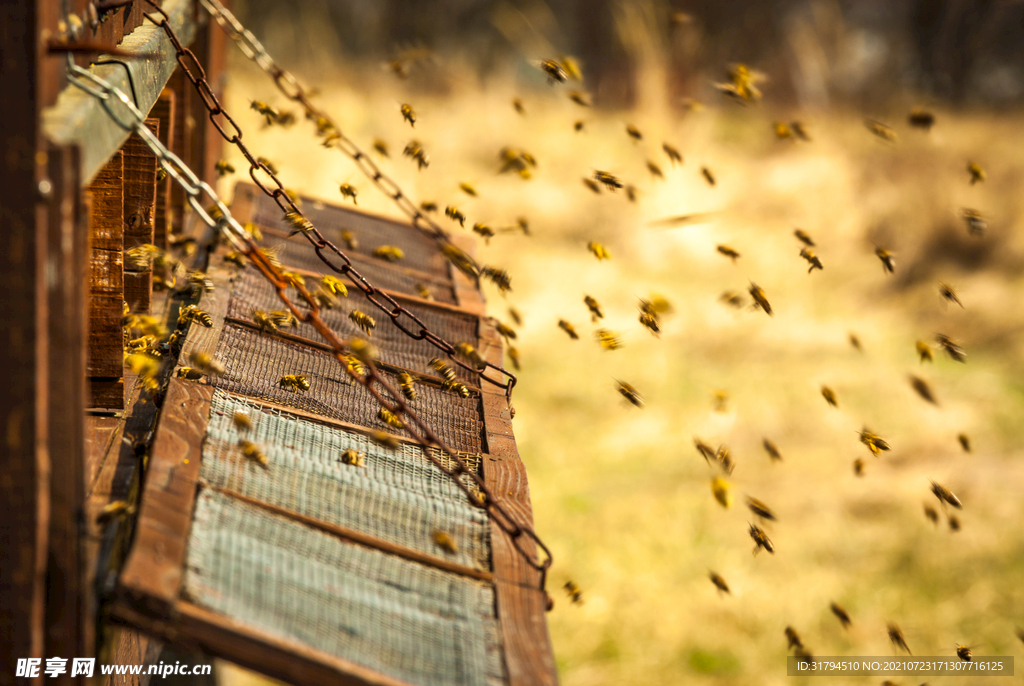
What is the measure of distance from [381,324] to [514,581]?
144 centimetres

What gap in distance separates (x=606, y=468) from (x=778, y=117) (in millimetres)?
14672

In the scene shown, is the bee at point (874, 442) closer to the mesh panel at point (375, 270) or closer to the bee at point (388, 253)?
the mesh panel at point (375, 270)

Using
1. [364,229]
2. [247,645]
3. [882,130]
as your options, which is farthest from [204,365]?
[882,130]

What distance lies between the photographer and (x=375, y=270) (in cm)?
370

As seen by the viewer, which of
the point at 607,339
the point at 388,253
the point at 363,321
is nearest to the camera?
the point at 363,321

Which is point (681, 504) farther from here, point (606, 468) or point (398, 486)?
point (398, 486)

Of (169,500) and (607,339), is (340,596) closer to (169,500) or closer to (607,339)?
(169,500)

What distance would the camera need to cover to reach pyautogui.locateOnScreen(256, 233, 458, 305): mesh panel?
3549 millimetres

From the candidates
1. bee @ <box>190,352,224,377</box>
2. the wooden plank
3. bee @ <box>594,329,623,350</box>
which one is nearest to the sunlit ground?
bee @ <box>594,329,623,350</box>

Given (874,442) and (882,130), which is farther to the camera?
(882,130)

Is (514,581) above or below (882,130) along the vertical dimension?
below

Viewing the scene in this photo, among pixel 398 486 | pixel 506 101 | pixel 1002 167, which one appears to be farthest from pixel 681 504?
pixel 506 101

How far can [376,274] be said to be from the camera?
365 cm

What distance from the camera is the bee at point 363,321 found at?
303 centimetres
